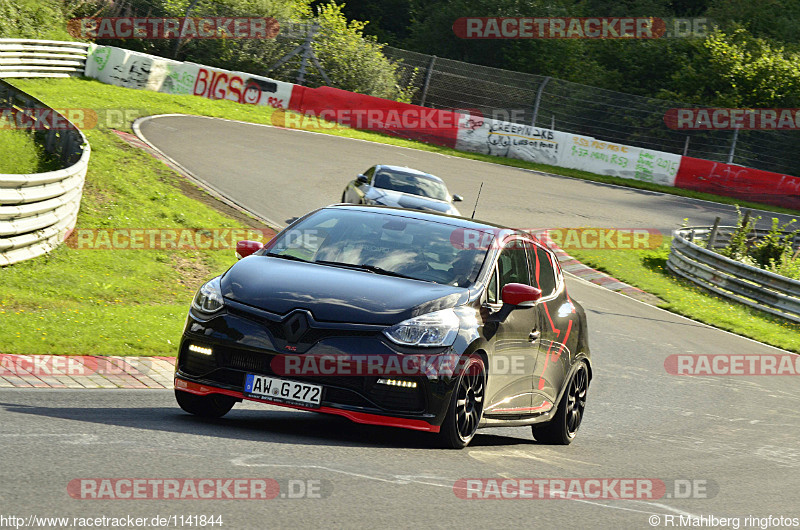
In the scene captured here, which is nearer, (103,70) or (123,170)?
(123,170)

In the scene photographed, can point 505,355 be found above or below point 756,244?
above

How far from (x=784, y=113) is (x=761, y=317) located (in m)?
25.4

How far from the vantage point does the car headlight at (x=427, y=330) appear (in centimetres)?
689

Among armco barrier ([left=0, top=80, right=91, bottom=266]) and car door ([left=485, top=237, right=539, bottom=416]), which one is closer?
car door ([left=485, top=237, right=539, bottom=416])

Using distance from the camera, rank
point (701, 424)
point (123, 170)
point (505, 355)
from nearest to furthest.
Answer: point (505, 355), point (701, 424), point (123, 170)

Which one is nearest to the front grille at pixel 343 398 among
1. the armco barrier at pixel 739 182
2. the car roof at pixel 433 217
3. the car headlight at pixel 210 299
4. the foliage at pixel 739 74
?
the car headlight at pixel 210 299

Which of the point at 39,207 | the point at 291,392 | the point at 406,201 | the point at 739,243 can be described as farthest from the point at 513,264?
the point at 739,243

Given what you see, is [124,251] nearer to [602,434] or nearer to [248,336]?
[602,434]

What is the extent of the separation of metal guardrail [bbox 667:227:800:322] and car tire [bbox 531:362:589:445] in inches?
575

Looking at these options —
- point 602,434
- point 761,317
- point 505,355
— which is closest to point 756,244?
point 761,317

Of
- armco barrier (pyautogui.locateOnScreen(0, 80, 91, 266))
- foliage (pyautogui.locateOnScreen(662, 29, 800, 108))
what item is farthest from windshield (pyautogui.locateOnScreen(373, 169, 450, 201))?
foliage (pyautogui.locateOnScreen(662, 29, 800, 108))

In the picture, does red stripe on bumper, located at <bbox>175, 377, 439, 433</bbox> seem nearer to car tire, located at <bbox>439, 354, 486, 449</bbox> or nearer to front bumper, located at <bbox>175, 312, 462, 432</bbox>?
front bumper, located at <bbox>175, 312, 462, 432</bbox>

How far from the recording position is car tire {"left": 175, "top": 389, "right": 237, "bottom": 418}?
7625 millimetres

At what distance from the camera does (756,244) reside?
27859mm
